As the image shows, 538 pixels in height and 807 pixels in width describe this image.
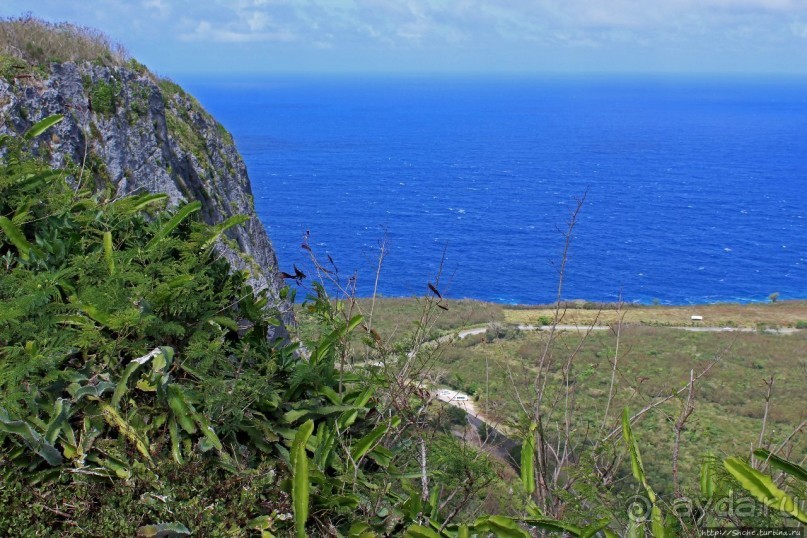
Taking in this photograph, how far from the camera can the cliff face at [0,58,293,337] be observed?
9758 millimetres

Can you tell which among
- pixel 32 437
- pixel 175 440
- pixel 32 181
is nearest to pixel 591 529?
pixel 175 440

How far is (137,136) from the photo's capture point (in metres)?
12.3

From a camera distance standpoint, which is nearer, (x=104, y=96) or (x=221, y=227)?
(x=221, y=227)

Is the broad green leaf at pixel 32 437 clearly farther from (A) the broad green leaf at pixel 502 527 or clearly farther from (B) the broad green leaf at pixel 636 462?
(B) the broad green leaf at pixel 636 462

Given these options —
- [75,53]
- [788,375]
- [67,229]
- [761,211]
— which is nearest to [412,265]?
[788,375]

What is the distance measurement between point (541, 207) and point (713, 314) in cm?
3765

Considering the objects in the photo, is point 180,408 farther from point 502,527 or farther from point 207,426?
point 502,527

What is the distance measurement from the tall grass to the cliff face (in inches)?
10.2

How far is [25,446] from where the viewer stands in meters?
2.88

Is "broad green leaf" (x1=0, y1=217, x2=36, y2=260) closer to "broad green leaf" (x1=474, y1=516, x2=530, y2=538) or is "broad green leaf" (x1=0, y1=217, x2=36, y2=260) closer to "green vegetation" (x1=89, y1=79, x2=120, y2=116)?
"broad green leaf" (x1=474, y1=516, x2=530, y2=538)

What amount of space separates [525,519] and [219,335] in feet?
5.48

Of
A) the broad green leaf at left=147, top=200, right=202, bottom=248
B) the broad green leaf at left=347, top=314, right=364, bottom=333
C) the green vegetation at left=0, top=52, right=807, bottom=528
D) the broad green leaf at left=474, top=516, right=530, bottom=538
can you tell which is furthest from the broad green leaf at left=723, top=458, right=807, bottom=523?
the broad green leaf at left=147, top=200, right=202, bottom=248

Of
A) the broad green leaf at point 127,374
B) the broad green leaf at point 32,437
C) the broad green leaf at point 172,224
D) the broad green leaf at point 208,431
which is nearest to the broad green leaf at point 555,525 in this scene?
the broad green leaf at point 208,431

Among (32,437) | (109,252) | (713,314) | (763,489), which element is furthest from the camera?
(713,314)
